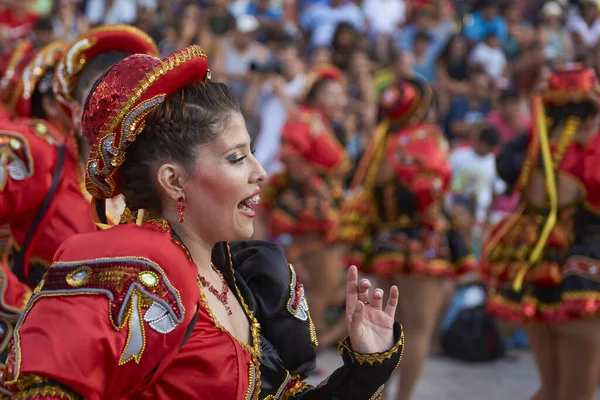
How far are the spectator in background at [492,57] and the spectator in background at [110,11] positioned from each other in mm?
4371

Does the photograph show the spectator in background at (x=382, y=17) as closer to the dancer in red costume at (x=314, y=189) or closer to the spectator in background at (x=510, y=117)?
the spectator in background at (x=510, y=117)

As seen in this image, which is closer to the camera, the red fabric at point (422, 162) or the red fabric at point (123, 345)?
the red fabric at point (123, 345)

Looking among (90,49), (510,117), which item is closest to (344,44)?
(510,117)

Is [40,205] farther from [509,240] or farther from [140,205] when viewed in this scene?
[509,240]

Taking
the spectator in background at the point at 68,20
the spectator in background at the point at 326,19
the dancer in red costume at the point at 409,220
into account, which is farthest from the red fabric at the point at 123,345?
the spectator in background at the point at 326,19

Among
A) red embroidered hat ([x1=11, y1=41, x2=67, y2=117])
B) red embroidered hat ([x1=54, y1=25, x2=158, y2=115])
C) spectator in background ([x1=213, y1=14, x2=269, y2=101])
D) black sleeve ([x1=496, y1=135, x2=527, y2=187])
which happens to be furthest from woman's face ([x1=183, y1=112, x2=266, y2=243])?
spectator in background ([x1=213, y1=14, x2=269, y2=101])

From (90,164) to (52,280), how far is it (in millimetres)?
304

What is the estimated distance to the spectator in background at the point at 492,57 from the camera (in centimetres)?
1129

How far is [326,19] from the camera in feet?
37.6

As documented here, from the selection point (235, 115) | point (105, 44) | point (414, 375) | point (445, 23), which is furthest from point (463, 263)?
point (445, 23)

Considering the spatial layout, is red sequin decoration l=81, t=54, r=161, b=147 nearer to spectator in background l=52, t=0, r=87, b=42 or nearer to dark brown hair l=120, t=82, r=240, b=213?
dark brown hair l=120, t=82, r=240, b=213

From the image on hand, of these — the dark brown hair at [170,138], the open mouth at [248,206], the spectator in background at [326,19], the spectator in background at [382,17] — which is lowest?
the spectator in background at [382,17]

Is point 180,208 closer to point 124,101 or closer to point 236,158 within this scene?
point 236,158

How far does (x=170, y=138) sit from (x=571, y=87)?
2.91 meters
